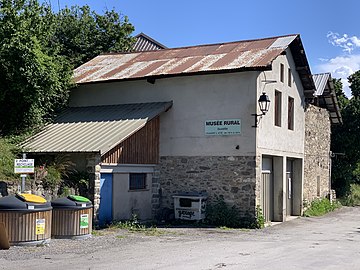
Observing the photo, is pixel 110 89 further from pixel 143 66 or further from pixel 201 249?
pixel 201 249

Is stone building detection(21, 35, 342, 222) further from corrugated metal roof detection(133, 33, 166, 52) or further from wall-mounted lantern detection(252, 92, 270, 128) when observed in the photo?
corrugated metal roof detection(133, 33, 166, 52)

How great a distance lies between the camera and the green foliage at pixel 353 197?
98.2 ft

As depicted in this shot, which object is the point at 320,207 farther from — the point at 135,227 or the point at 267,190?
the point at 135,227

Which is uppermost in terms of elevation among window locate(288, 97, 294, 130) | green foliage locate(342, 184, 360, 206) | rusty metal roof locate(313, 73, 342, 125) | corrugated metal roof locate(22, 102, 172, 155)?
rusty metal roof locate(313, 73, 342, 125)

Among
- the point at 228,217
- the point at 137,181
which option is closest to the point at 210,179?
the point at 228,217

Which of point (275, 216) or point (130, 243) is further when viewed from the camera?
point (275, 216)

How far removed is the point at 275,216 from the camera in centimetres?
2059

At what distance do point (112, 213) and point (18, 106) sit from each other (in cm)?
532

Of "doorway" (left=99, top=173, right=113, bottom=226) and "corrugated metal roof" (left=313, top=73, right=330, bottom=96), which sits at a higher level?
"corrugated metal roof" (left=313, top=73, right=330, bottom=96)

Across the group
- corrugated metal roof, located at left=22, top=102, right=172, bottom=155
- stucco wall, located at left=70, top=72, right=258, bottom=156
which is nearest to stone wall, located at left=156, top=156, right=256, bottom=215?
stucco wall, located at left=70, top=72, right=258, bottom=156

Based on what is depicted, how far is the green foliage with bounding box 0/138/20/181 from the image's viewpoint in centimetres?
1462

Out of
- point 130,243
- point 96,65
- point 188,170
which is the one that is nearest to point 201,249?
point 130,243

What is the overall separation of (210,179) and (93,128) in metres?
4.38

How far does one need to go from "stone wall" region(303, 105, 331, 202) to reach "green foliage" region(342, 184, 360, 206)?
2.59 m
